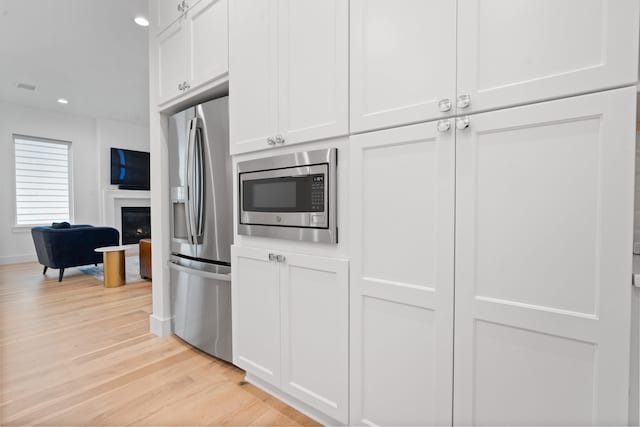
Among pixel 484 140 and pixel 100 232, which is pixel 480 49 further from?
pixel 100 232

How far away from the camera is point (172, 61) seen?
90.0 inches

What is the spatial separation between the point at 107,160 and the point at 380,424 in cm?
743

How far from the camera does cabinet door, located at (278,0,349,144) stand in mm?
1316

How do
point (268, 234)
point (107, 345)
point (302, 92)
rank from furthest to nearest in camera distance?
point (107, 345) → point (268, 234) → point (302, 92)

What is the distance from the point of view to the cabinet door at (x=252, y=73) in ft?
5.19

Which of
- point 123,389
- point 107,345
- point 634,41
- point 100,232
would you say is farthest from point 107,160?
point 634,41

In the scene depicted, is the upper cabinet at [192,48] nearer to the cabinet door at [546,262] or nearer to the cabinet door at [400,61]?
the cabinet door at [400,61]

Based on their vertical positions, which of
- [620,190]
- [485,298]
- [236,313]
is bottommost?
[236,313]

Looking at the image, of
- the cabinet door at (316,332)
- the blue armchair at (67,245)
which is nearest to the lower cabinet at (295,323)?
the cabinet door at (316,332)

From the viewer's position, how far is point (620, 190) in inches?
32.2

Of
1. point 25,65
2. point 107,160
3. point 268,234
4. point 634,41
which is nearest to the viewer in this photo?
point 634,41

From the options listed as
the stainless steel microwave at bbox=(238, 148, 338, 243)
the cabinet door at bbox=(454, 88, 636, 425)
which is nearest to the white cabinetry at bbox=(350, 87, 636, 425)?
the cabinet door at bbox=(454, 88, 636, 425)

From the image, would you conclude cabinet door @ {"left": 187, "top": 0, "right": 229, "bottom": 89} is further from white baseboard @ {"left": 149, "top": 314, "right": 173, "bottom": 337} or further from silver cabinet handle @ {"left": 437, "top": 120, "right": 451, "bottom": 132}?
white baseboard @ {"left": 149, "top": 314, "right": 173, "bottom": 337}

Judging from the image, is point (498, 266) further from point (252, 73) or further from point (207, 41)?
point (207, 41)
